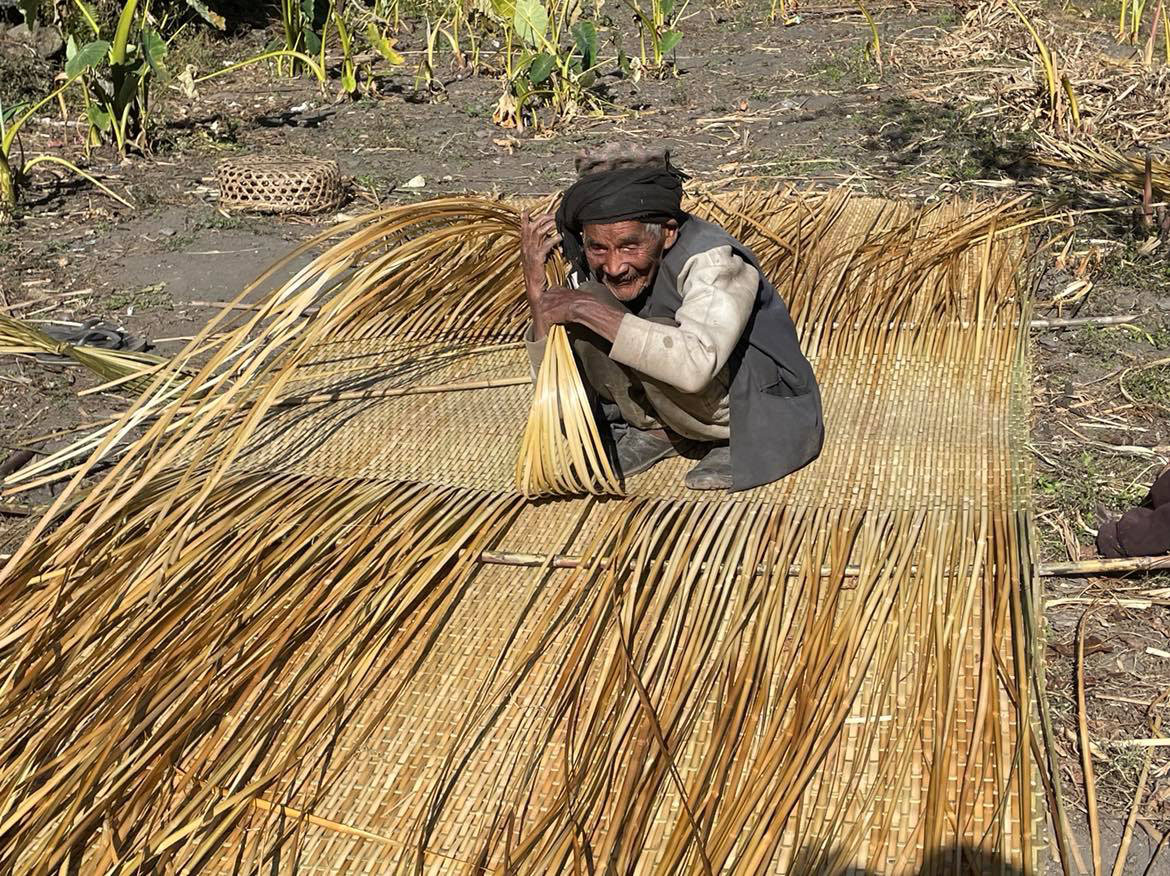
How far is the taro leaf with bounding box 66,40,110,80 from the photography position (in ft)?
14.8

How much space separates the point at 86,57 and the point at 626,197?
10.7 feet

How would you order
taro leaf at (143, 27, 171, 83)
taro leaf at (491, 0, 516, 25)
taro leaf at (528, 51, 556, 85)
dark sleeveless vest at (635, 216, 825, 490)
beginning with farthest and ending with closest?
taro leaf at (491, 0, 516, 25)
taro leaf at (528, 51, 556, 85)
taro leaf at (143, 27, 171, 83)
dark sleeveless vest at (635, 216, 825, 490)

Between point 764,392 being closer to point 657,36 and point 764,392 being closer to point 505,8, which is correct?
point 505,8

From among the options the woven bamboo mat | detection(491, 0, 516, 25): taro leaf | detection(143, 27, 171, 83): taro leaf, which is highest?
detection(143, 27, 171, 83): taro leaf

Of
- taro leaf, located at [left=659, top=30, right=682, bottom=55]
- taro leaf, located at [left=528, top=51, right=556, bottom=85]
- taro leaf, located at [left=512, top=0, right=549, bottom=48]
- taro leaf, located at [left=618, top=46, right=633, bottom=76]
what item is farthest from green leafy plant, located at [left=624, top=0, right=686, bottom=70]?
taro leaf, located at [left=528, top=51, right=556, bottom=85]

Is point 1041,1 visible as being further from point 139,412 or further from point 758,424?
point 139,412

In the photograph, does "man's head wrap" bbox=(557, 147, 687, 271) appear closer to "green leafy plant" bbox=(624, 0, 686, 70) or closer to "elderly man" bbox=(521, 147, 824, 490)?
"elderly man" bbox=(521, 147, 824, 490)

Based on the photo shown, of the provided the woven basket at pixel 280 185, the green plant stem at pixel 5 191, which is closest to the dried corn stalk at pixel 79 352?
the woven basket at pixel 280 185

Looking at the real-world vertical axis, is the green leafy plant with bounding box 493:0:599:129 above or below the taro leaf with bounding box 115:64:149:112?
below

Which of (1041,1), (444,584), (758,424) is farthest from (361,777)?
(1041,1)

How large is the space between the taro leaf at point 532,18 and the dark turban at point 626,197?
352 cm

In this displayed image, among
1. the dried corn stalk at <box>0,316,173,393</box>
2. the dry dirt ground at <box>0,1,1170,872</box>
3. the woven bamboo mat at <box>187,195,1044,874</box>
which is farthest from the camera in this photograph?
the dried corn stalk at <box>0,316,173,393</box>

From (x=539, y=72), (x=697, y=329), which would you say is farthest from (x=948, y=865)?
(x=539, y=72)

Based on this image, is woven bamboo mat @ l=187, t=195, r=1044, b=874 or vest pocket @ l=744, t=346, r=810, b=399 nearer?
woven bamboo mat @ l=187, t=195, r=1044, b=874
